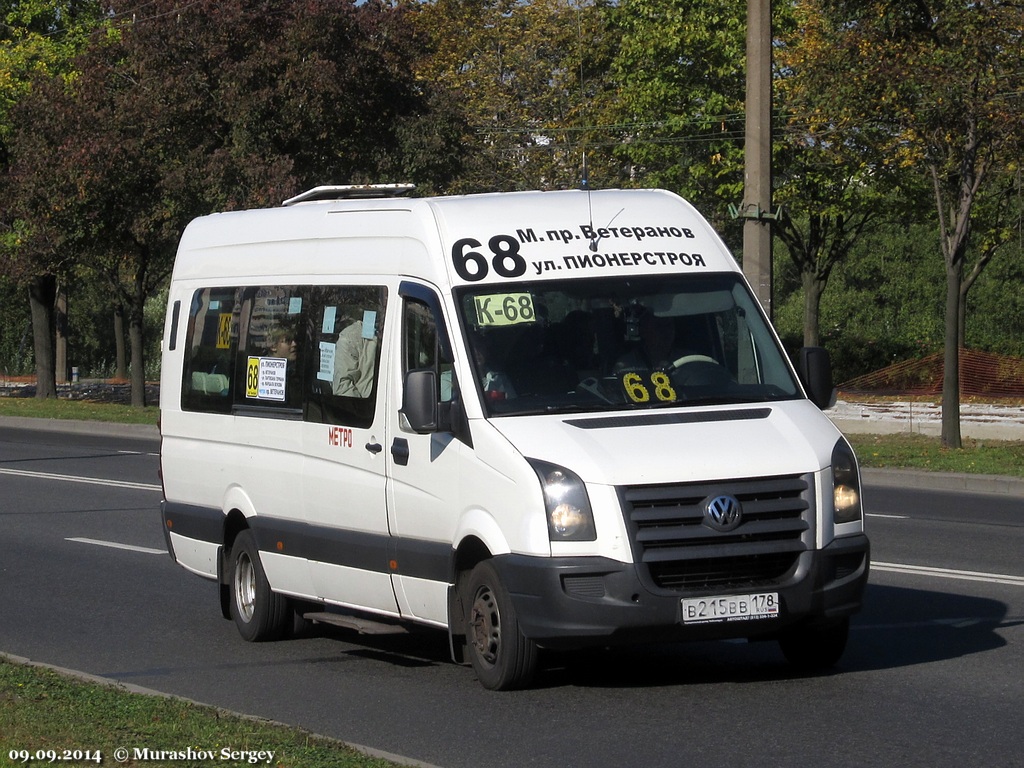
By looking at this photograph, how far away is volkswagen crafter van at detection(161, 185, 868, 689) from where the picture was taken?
279 inches

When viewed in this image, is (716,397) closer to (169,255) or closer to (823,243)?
(169,255)

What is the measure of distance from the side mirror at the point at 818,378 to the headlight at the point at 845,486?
0.75 metres

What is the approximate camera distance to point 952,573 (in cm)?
1135

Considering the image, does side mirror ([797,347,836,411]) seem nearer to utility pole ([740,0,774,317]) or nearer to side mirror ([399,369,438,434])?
side mirror ([399,369,438,434])

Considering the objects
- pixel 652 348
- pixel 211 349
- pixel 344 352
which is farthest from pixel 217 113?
pixel 652 348

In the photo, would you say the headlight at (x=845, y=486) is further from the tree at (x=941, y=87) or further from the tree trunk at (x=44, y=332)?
the tree trunk at (x=44, y=332)

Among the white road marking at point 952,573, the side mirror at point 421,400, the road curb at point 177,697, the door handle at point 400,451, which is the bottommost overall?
the white road marking at point 952,573

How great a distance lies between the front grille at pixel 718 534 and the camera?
277 inches

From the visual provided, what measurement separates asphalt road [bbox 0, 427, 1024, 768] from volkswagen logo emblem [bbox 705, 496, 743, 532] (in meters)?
0.82

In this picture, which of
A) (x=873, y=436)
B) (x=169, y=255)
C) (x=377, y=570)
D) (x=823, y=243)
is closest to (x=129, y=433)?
(x=169, y=255)

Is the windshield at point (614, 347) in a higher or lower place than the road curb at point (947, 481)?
higher

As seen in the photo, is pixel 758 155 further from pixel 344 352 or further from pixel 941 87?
pixel 344 352

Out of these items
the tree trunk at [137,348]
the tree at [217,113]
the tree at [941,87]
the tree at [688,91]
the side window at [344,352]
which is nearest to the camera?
the side window at [344,352]

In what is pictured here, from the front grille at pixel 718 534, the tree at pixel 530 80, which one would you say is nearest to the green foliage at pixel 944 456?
the front grille at pixel 718 534
